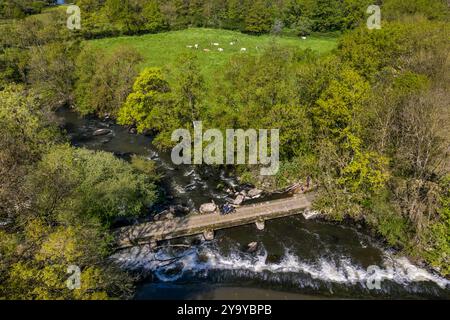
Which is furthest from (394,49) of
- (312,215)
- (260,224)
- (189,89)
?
(260,224)

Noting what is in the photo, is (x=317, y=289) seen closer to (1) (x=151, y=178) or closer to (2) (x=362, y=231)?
(2) (x=362, y=231)

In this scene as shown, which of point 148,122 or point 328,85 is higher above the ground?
point 328,85

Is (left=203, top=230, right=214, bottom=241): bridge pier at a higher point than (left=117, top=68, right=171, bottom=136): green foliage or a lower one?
lower

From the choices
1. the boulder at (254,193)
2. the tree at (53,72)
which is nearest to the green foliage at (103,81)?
the tree at (53,72)

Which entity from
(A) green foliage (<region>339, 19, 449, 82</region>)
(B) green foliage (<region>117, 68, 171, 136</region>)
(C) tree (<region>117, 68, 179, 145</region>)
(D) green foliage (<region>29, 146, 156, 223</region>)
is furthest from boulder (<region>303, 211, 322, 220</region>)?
(B) green foliage (<region>117, 68, 171, 136</region>)

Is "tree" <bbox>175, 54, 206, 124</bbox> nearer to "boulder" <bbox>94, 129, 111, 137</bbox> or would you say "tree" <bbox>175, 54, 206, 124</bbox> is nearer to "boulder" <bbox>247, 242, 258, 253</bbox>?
"boulder" <bbox>247, 242, 258, 253</bbox>
